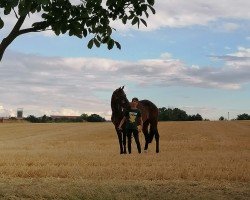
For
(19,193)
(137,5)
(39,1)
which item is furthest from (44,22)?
(19,193)

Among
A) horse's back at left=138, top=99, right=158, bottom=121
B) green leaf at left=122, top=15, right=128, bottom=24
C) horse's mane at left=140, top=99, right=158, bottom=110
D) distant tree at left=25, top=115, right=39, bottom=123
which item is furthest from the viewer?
distant tree at left=25, top=115, right=39, bottom=123

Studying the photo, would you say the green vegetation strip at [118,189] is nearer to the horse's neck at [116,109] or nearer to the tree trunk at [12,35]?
the tree trunk at [12,35]

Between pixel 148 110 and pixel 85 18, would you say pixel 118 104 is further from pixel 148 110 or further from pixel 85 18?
pixel 85 18

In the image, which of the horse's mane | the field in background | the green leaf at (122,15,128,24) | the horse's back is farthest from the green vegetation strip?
the horse's mane

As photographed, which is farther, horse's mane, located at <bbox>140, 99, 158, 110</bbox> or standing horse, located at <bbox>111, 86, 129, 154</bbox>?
horse's mane, located at <bbox>140, 99, 158, 110</bbox>

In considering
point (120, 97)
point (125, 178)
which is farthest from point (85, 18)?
point (120, 97)

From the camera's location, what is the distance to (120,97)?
60.1ft

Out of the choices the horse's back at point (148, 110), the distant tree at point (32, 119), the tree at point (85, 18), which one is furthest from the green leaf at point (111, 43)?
the distant tree at point (32, 119)

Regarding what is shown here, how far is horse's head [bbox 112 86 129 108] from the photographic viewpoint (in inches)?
719

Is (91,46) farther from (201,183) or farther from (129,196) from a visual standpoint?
(201,183)

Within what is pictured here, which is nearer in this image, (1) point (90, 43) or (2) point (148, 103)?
(1) point (90, 43)

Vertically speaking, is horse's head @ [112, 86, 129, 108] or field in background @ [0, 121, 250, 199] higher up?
horse's head @ [112, 86, 129, 108]

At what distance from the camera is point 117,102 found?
1847cm

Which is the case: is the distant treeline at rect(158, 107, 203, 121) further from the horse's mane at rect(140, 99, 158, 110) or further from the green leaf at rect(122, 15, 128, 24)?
the green leaf at rect(122, 15, 128, 24)
